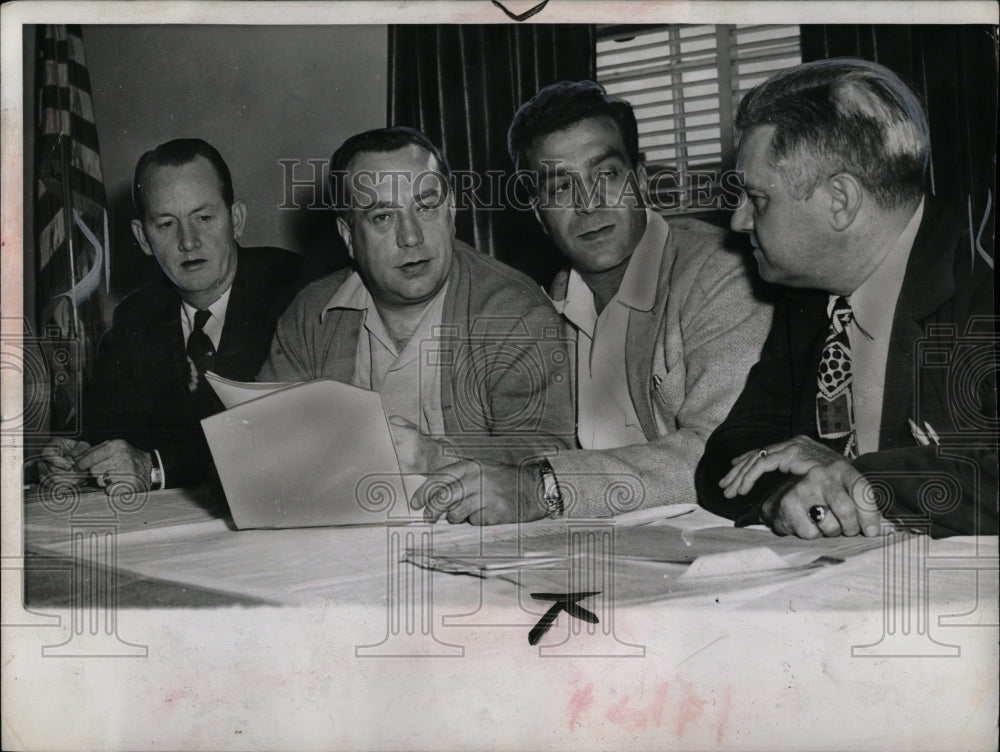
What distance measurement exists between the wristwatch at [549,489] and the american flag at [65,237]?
1480mm

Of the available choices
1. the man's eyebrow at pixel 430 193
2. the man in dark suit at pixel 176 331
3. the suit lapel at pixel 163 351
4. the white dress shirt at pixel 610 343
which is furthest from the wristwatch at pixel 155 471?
the white dress shirt at pixel 610 343

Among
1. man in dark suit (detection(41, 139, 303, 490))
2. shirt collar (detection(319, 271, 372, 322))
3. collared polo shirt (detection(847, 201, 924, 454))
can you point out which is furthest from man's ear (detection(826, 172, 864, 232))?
man in dark suit (detection(41, 139, 303, 490))

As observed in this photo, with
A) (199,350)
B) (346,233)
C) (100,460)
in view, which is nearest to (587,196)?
(346,233)

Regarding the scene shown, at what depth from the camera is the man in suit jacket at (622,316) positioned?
9.43 ft

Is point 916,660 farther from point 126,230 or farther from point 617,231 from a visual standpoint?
point 126,230

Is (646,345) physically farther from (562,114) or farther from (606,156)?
(562,114)

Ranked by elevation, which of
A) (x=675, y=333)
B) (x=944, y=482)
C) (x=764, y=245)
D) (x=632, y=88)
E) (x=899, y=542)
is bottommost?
(x=899, y=542)

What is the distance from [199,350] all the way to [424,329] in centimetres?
74

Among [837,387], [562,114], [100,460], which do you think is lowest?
[100,460]

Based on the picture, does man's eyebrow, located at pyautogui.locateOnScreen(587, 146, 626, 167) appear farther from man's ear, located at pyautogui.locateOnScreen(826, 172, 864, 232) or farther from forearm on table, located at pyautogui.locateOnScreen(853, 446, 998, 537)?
forearm on table, located at pyautogui.locateOnScreen(853, 446, 998, 537)

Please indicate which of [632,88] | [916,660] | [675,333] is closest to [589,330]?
[675,333]

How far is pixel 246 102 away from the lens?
2949 millimetres

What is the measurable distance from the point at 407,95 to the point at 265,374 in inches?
39.8

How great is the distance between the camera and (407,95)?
296 cm
